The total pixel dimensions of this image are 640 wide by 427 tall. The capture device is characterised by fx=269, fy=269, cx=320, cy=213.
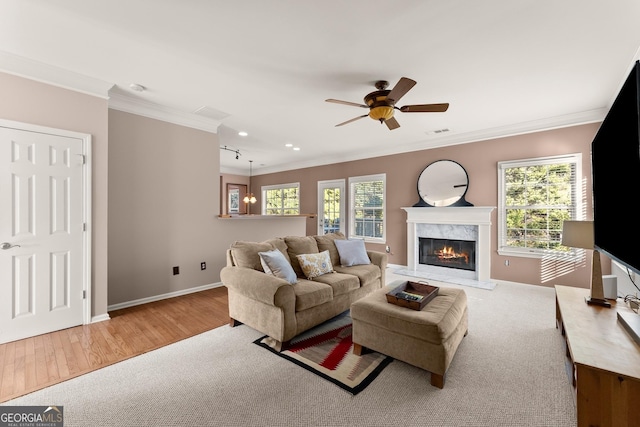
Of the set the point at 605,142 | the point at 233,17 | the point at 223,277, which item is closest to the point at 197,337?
the point at 223,277

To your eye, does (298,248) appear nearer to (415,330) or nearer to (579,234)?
(415,330)

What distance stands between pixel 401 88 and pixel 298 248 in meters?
2.08

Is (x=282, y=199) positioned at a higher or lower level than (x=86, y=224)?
higher

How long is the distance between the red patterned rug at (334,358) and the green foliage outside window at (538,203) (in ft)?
11.5

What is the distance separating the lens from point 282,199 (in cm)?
820

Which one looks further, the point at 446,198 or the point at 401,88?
the point at 446,198

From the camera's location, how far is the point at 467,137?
4.77 meters

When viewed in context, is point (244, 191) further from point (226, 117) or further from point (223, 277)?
point (223, 277)

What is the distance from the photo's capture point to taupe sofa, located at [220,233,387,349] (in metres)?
2.34

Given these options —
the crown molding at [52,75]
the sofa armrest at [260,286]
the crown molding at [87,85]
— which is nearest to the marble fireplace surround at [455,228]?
the sofa armrest at [260,286]

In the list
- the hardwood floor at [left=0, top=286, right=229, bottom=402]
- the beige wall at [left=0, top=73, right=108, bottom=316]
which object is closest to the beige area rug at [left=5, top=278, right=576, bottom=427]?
the hardwood floor at [left=0, top=286, right=229, bottom=402]

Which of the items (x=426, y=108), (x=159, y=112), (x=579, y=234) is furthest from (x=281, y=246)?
(x=579, y=234)

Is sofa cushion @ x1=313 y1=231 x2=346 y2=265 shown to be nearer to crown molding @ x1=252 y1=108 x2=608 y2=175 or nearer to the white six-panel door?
the white six-panel door

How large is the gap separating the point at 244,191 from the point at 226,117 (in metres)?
5.31
